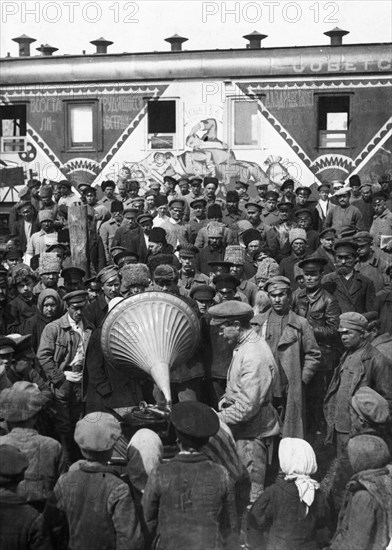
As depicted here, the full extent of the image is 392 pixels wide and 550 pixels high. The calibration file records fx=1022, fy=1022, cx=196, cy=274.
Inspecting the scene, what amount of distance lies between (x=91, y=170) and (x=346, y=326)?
67.4 feet

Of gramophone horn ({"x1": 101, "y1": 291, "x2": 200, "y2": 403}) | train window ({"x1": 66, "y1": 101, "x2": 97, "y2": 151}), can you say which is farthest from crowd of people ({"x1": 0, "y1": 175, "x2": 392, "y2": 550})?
train window ({"x1": 66, "y1": 101, "x2": 97, "y2": 151})

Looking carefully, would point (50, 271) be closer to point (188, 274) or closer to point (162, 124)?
point (188, 274)

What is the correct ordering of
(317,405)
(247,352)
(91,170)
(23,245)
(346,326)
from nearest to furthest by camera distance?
1. (247,352)
2. (346,326)
3. (317,405)
4. (23,245)
5. (91,170)

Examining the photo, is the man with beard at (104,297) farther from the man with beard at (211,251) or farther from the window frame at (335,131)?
the window frame at (335,131)

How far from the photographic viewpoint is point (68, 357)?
10.2 m

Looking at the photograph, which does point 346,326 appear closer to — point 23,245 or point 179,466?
point 179,466

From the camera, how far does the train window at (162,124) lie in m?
28.4

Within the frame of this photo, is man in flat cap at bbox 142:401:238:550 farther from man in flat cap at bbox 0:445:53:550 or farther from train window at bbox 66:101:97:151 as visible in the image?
train window at bbox 66:101:97:151

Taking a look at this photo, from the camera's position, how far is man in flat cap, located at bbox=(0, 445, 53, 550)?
6117mm

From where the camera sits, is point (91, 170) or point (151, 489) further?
point (91, 170)

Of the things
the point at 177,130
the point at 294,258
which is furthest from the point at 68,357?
the point at 177,130

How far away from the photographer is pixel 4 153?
29562mm

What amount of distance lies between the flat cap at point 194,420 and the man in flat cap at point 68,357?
328 centimetres

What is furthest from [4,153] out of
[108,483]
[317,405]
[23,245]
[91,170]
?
[108,483]
